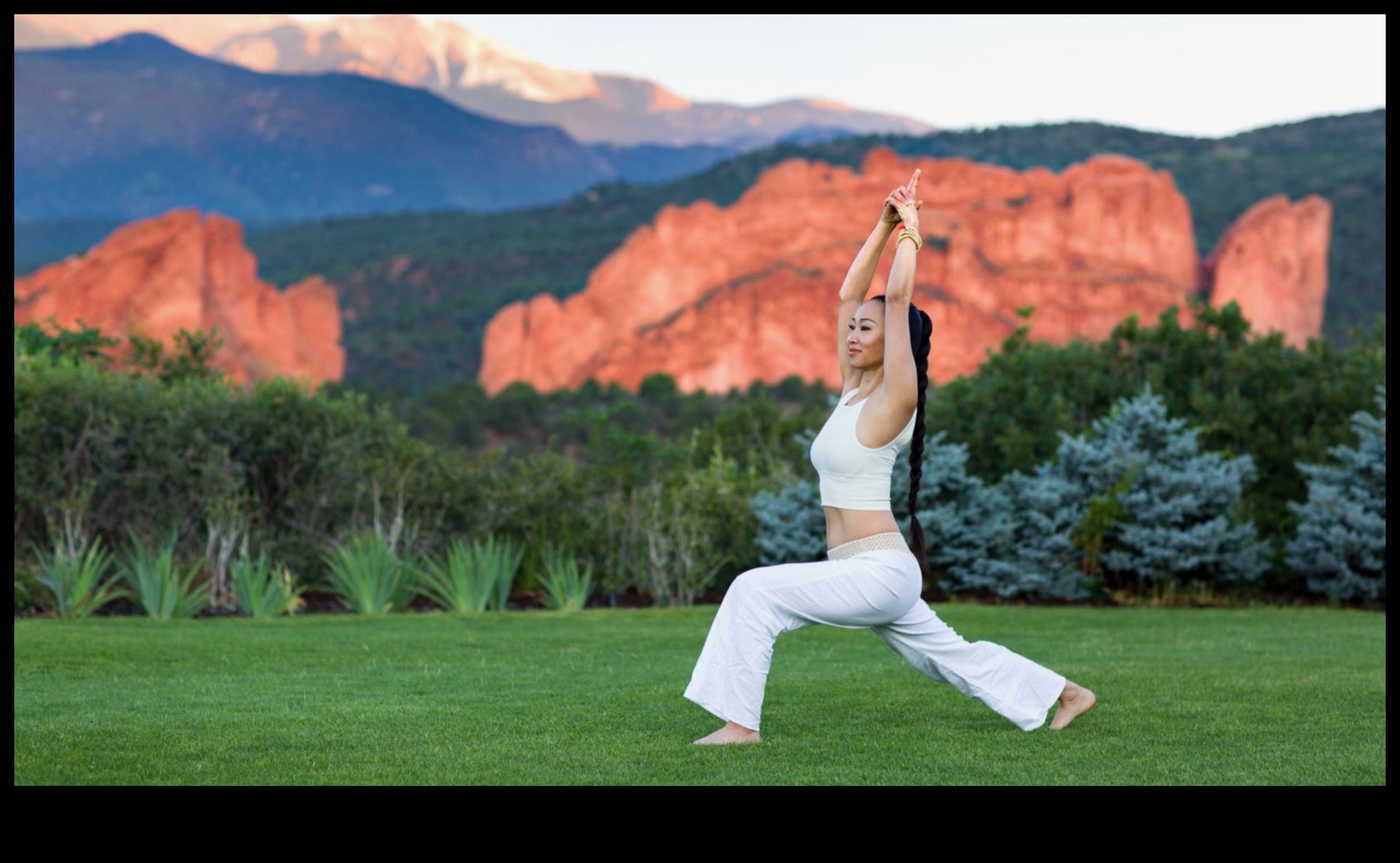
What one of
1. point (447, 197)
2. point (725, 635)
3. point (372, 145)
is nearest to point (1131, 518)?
point (725, 635)

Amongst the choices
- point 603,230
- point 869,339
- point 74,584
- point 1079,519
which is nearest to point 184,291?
point 603,230

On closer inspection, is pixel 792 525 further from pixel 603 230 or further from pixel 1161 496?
pixel 603 230

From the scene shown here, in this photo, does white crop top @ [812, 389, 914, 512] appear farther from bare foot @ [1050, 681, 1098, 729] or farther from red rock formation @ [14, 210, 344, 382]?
red rock formation @ [14, 210, 344, 382]

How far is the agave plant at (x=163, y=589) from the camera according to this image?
35.8ft

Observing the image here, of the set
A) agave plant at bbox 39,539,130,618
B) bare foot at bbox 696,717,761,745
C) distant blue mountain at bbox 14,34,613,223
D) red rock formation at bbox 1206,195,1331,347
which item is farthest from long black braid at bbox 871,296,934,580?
distant blue mountain at bbox 14,34,613,223

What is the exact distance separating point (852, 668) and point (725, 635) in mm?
2897

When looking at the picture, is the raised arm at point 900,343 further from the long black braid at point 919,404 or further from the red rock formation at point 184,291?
the red rock formation at point 184,291

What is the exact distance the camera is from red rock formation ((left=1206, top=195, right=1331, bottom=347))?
6331cm

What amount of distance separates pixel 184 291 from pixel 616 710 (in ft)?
185

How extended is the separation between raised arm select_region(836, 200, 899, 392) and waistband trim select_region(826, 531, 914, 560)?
65 centimetres

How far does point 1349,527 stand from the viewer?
1287cm

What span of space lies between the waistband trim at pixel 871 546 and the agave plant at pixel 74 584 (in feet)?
24.8

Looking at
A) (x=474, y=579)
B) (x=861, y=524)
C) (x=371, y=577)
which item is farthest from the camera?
(x=474, y=579)
